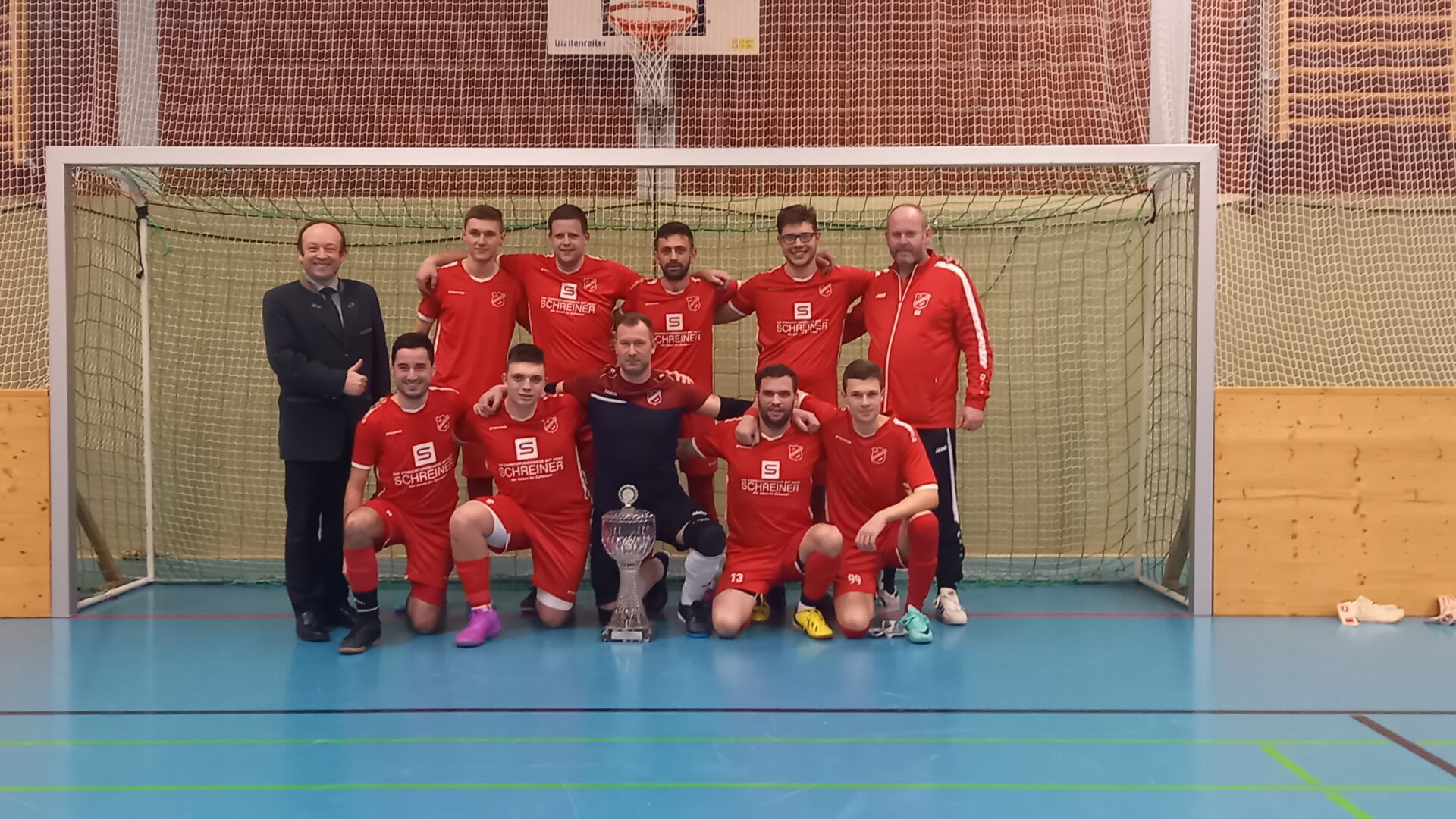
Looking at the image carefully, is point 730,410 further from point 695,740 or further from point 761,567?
point 695,740

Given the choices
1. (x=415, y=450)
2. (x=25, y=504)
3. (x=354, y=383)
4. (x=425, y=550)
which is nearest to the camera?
(x=354, y=383)

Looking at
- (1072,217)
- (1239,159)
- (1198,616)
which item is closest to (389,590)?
(1198,616)

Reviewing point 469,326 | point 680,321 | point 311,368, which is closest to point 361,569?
point 311,368

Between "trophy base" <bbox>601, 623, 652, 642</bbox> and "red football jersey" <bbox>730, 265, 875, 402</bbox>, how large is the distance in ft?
4.38

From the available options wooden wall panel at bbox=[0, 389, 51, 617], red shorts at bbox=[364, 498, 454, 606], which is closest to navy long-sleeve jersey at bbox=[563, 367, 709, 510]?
red shorts at bbox=[364, 498, 454, 606]

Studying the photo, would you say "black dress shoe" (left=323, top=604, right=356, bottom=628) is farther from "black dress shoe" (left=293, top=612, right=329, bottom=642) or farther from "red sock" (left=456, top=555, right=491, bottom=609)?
"red sock" (left=456, top=555, right=491, bottom=609)

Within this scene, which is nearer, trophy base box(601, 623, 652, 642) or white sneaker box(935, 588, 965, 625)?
trophy base box(601, 623, 652, 642)

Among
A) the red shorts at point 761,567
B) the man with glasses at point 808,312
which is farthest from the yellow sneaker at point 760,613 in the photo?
the man with glasses at point 808,312

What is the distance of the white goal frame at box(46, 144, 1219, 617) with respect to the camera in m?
4.93

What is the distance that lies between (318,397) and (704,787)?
251 centimetres

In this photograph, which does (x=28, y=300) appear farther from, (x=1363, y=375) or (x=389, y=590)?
(x=1363, y=375)

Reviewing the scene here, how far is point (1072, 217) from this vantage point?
6.54m

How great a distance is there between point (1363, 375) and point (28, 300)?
7.48m

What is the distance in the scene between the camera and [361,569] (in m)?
4.35
